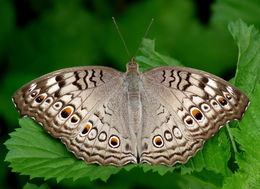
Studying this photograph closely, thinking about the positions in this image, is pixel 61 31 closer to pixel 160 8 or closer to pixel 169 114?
pixel 160 8

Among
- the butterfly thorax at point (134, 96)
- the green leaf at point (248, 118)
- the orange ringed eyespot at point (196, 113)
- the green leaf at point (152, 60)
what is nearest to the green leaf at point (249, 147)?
the green leaf at point (248, 118)

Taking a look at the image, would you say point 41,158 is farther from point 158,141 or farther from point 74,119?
point 158,141

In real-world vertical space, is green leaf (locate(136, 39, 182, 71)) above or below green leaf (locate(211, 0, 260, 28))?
above

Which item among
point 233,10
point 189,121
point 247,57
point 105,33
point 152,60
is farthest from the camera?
point 105,33

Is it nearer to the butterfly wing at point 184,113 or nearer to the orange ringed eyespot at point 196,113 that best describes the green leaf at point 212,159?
the butterfly wing at point 184,113

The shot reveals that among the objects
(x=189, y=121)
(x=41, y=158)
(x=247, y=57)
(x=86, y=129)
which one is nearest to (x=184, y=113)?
(x=189, y=121)

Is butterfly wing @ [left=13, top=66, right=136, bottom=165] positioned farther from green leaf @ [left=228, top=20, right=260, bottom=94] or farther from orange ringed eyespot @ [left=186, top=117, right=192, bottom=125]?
green leaf @ [left=228, top=20, right=260, bottom=94]

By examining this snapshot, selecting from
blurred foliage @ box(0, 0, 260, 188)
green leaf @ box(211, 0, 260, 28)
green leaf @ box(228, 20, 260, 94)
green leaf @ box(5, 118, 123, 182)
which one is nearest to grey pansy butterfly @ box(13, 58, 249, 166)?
green leaf @ box(5, 118, 123, 182)
